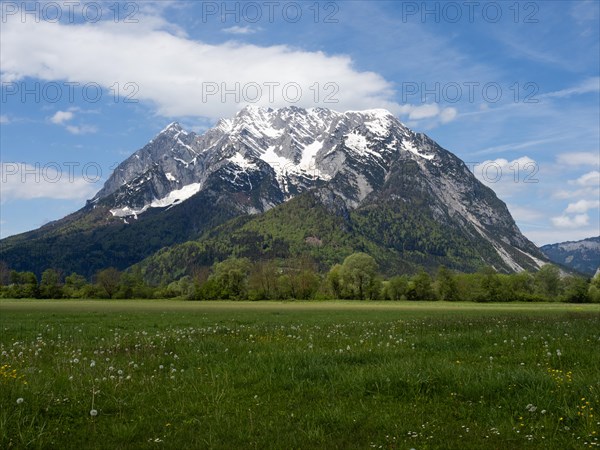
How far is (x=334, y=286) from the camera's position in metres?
153

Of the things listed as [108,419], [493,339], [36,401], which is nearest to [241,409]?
[108,419]

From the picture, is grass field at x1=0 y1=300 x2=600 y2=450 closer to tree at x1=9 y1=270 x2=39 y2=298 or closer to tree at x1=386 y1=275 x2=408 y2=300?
tree at x1=386 y1=275 x2=408 y2=300

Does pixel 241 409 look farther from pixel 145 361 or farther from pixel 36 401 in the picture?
pixel 145 361

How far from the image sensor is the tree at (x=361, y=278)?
489ft

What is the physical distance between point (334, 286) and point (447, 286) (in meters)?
34.7

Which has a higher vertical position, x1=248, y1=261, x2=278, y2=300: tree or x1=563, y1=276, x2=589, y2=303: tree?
x1=248, y1=261, x2=278, y2=300: tree

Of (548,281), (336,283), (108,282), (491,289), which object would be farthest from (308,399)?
(548,281)

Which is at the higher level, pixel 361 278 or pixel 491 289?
pixel 361 278

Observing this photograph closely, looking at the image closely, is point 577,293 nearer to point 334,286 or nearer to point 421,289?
point 421,289

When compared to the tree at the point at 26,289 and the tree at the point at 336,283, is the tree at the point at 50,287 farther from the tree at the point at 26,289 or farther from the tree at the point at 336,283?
the tree at the point at 336,283

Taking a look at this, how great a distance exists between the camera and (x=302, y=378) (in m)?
12.6

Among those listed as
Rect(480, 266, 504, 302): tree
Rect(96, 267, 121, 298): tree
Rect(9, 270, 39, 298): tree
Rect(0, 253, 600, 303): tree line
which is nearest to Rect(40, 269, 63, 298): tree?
Rect(0, 253, 600, 303): tree line

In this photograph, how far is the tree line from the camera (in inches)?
5591

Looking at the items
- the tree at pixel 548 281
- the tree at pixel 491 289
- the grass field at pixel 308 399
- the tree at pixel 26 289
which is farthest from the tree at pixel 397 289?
the grass field at pixel 308 399
